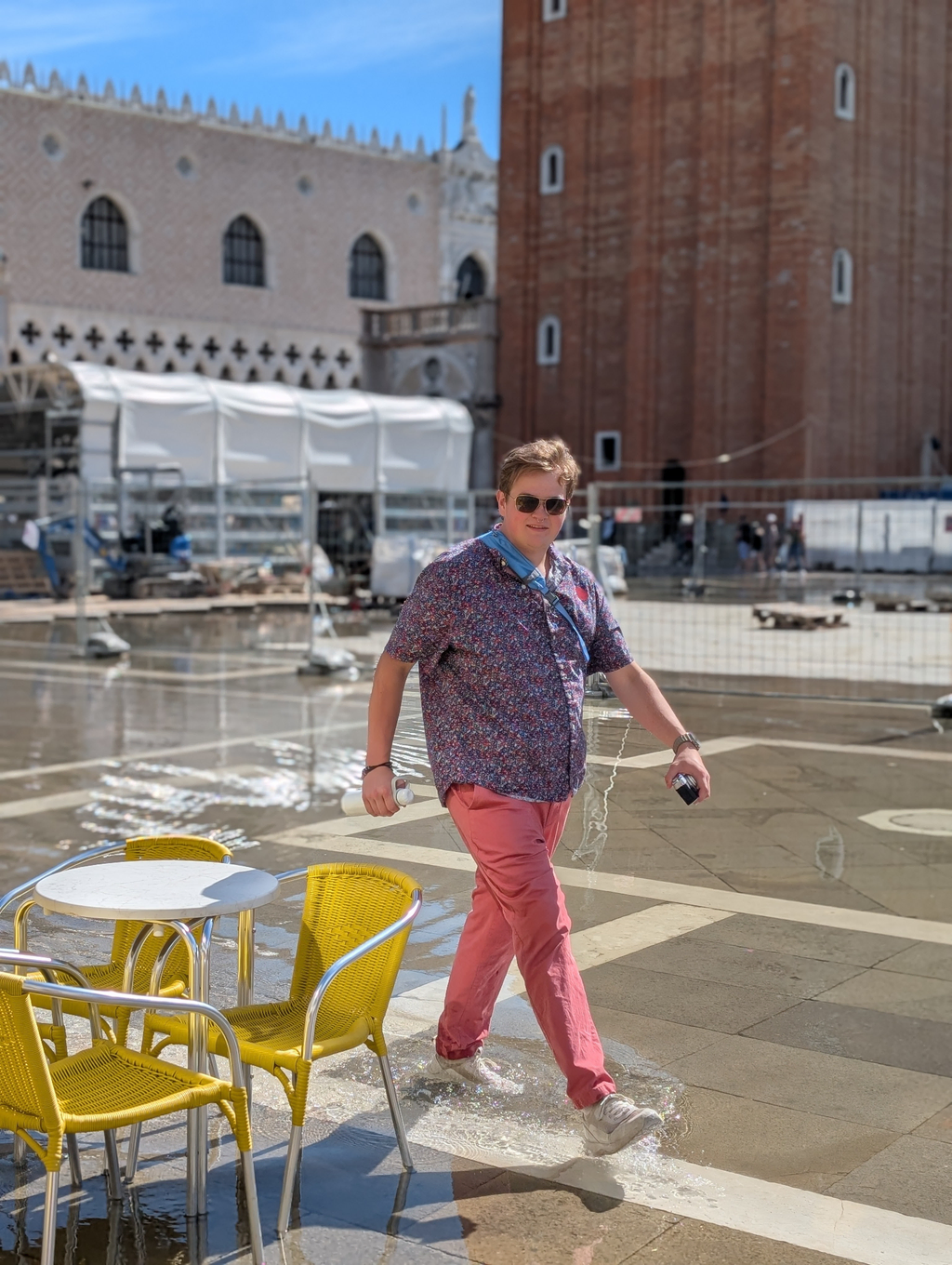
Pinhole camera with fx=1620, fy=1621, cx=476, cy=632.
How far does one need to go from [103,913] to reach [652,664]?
1444 centimetres

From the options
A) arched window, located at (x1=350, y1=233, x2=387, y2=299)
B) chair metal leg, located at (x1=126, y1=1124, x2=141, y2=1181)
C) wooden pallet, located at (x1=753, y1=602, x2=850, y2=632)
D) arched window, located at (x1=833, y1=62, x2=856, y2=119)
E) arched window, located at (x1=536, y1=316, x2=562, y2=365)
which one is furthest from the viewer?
arched window, located at (x1=350, y1=233, x2=387, y2=299)

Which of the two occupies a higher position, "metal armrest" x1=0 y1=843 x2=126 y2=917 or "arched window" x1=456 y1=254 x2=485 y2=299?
"arched window" x1=456 y1=254 x2=485 y2=299

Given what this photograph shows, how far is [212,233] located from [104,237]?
4.14m

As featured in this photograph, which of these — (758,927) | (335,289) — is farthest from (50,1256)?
(335,289)

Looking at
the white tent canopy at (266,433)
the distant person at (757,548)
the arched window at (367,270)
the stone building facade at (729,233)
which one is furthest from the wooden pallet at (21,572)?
the arched window at (367,270)

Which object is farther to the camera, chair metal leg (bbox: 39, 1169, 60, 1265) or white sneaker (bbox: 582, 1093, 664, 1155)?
white sneaker (bbox: 582, 1093, 664, 1155)

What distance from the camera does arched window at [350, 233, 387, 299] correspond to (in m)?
63.3

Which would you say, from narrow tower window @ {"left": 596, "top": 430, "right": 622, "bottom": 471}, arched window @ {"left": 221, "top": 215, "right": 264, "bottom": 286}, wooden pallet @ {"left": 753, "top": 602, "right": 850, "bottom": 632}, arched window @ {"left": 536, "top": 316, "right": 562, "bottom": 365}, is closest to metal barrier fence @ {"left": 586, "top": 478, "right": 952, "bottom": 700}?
wooden pallet @ {"left": 753, "top": 602, "right": 850, "bottom": 632}

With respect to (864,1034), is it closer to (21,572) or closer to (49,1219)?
(49,1219)

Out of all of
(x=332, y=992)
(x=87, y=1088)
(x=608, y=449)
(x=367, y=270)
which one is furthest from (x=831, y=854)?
(x=367, y=270)

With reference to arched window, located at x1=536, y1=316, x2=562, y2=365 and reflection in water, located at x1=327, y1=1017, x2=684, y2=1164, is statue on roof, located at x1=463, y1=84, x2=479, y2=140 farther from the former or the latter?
reflection in water, located at x1=327, y1=1017, x2=684, y2=1164

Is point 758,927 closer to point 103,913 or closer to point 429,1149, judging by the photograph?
point 429,1149

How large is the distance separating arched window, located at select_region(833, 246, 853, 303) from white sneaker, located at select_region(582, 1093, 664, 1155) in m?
38.9

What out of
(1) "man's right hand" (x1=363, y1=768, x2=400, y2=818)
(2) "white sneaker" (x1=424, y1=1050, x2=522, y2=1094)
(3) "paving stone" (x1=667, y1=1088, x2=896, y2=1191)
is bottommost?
(3) "paving stone" (x1=667, y1=1088, x2=896, y2=1191)
